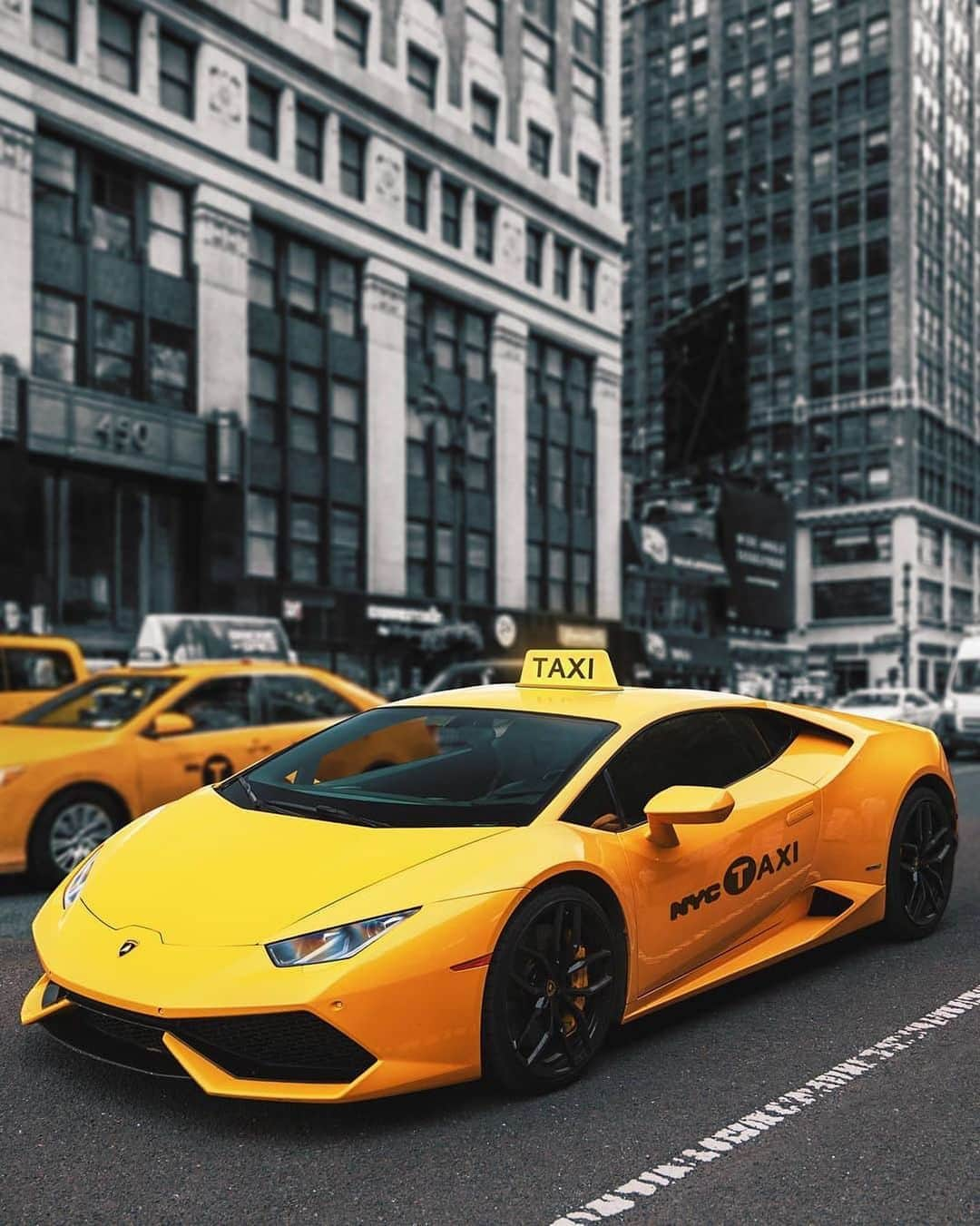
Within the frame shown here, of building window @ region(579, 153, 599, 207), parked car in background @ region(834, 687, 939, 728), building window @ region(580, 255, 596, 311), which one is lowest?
parked car in background @ region(834, 687, 939, 728)

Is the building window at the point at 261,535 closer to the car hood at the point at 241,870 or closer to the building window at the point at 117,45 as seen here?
the building window at the point at 117,45

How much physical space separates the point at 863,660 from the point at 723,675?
2243 centimetres

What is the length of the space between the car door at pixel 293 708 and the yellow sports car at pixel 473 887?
3.80m

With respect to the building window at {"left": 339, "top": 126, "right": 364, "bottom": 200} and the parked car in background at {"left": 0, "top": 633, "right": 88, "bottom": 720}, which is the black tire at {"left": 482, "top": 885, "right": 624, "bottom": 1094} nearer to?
the parked car in background at {"left": 0, "top": 633, "right": 88, "bottom": 720}

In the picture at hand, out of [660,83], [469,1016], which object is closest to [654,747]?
[469,1016]

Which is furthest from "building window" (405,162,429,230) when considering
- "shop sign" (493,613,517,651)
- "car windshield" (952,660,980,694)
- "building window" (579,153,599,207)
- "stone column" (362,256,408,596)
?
"car windshield" (952,660,980,694)

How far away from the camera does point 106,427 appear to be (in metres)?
29.9

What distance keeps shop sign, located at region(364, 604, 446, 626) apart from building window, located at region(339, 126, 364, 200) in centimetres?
1185

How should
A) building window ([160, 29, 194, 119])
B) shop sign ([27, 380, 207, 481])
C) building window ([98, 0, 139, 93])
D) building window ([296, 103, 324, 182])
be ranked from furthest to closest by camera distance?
building window ([296, 103, 324, 182]) < building window ([160, 29, 194, 119]) < building window ([98, 0, 139, 93]) < shop sign ([27, 380, 207, 481])

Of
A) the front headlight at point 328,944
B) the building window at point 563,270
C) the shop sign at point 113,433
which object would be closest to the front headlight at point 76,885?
the front headlight at point 328,944

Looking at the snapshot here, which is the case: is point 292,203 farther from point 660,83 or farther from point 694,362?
point 660,83

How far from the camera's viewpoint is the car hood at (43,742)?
25.5 feet

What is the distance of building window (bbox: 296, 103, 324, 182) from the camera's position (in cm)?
3528

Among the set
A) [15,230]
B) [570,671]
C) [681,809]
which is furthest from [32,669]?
[15,230]
